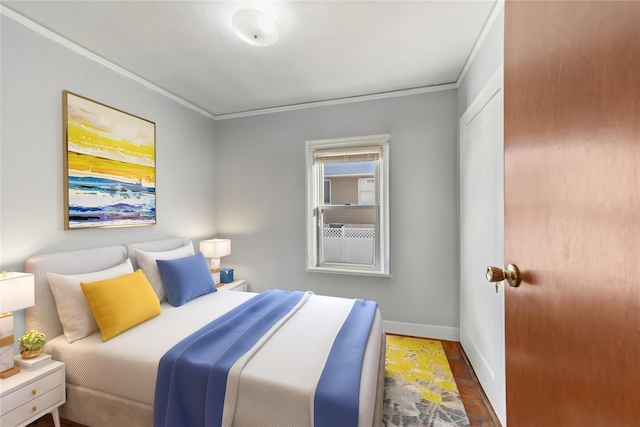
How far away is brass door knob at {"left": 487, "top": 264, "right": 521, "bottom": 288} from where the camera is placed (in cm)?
83

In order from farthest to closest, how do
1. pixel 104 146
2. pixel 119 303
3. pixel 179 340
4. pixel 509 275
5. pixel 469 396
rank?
pixel 104 146 < pixel 469 396 < pixel 119 303 < pixel 179 340 < pixel 509 275

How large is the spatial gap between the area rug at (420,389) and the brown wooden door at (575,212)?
1.12 meters

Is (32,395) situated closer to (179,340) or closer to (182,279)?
(179,340)

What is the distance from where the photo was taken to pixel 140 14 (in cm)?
179

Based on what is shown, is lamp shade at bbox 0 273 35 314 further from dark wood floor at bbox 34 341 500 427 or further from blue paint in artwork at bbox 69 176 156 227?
dark wood floor at bbox 34 341 500 427

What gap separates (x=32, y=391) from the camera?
1478mm

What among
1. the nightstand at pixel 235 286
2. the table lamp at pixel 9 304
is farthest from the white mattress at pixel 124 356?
the nightstand at pixel 235 286

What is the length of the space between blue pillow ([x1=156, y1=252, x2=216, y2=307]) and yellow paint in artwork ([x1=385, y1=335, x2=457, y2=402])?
5.99 ft

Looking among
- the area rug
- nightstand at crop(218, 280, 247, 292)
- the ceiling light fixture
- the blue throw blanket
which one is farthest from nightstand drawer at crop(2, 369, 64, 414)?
the ceiling light fixture

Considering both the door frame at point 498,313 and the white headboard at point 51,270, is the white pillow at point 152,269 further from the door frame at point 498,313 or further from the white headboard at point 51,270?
the door frame at point 498,313

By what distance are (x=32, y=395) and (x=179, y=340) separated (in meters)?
0.75

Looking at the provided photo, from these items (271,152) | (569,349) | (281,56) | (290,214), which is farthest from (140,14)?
(569,349)

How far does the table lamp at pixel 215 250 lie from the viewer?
3.13 m

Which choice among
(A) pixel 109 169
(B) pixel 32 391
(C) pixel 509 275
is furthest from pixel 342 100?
(B) pixel 32 391
